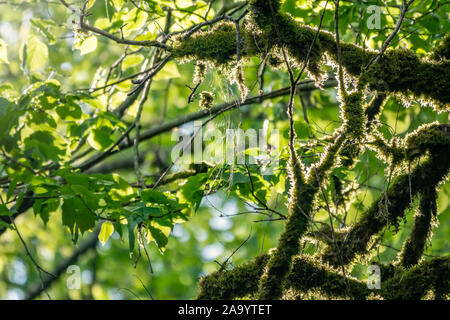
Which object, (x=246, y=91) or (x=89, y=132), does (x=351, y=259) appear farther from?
(x=89, y=132)

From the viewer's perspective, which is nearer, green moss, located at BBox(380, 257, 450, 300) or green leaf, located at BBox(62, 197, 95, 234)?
green moss, located at BBox(380, 257, 450, 300)

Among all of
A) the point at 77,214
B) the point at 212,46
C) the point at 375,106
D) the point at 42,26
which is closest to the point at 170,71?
the point at 42,26

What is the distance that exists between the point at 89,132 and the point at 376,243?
2215 millimetres

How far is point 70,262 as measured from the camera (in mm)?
8141

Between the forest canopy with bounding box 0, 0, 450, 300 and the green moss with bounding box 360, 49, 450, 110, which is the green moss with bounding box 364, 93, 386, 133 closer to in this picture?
the forest canopy with bounding box 0, 0, 450, 300

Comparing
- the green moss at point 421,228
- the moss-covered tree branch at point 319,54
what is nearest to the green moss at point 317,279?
the green moss at point 421,228

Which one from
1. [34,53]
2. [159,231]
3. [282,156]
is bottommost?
[159,231]

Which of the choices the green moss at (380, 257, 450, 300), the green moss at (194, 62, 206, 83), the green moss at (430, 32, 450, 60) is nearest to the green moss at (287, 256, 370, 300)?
the green moss at (380, 257, 450, 300)

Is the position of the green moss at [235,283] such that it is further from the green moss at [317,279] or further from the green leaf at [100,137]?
the green leaf at [100,137]

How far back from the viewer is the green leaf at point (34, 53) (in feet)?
11.7

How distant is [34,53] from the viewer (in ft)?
11.7

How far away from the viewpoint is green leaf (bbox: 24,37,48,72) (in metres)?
3.56

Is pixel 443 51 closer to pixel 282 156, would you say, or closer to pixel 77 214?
pixel 282 156
